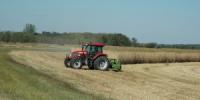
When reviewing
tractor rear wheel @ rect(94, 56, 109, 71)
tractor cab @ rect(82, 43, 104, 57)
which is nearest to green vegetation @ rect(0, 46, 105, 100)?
tractor rear wheel @ rect(94, 56, 109, 71)

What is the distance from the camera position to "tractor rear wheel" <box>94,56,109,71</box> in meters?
28.7

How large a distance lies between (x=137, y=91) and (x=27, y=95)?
4.55 metres

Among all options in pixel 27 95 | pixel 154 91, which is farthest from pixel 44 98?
pixel 154 91

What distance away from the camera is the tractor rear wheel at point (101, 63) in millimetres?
28688

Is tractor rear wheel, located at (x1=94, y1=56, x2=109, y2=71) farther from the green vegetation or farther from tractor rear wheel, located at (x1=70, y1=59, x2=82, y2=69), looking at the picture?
the green vegetation

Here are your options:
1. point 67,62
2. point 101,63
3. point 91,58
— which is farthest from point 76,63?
point 101,63

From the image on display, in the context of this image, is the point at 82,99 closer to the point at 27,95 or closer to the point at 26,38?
the point at 27,95

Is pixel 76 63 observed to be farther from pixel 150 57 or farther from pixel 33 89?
pixel 150 57

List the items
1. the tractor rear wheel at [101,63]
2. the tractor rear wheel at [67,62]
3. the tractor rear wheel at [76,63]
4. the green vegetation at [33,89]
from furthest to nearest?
the tractor rear wheel at [67,62] → the tractor rear wheel at [76,63] → the tractor rear wheel at [101,63] → the green vegetation at [33,89]

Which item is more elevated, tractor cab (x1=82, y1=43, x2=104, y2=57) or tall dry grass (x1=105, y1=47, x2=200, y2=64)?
tractor cab (x1=82, y1=43, x2=104, y2=57)

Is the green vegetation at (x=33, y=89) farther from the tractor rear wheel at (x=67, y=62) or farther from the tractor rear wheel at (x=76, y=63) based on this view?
the tractor rear wheel at (x=67, y=62)

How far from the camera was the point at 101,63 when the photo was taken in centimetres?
2889

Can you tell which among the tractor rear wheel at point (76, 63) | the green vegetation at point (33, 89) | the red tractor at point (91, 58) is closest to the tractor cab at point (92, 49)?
the red tractor at point (91, 58)

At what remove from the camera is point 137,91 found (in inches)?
711
